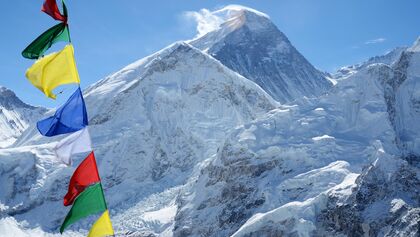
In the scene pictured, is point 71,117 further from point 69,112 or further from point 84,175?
point 84,175

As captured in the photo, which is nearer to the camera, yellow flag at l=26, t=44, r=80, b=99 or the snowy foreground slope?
yellow flag at l=26, t=44, r=80, b=99

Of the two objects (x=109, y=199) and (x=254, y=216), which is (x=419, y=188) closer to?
(x=254, y=216)

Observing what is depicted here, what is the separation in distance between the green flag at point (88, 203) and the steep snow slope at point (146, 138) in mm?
69235

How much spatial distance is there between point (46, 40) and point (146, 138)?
345 feet

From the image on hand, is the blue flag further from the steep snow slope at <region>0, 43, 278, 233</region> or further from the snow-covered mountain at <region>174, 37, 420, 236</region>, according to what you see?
the steep snow slope at <region>0, 43, 278, 233</region>

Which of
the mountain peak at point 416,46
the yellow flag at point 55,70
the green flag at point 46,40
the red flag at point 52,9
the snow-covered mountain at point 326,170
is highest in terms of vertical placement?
the mountain peak at point 416,46

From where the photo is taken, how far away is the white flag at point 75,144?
2031 centimetres

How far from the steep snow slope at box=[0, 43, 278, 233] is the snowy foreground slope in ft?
0.82

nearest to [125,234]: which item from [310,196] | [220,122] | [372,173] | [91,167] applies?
[310,196]

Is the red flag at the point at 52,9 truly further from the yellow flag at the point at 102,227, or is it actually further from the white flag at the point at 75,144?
the yellow flag at the point at 102,227

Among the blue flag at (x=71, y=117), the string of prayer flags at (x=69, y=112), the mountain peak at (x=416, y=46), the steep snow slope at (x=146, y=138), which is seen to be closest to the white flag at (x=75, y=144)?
the string of prayer flags at (x=69, y=112)

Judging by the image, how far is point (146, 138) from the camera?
4897 inches

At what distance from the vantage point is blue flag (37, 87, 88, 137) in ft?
65.2

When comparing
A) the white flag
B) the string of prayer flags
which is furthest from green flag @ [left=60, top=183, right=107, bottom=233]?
the white flag
